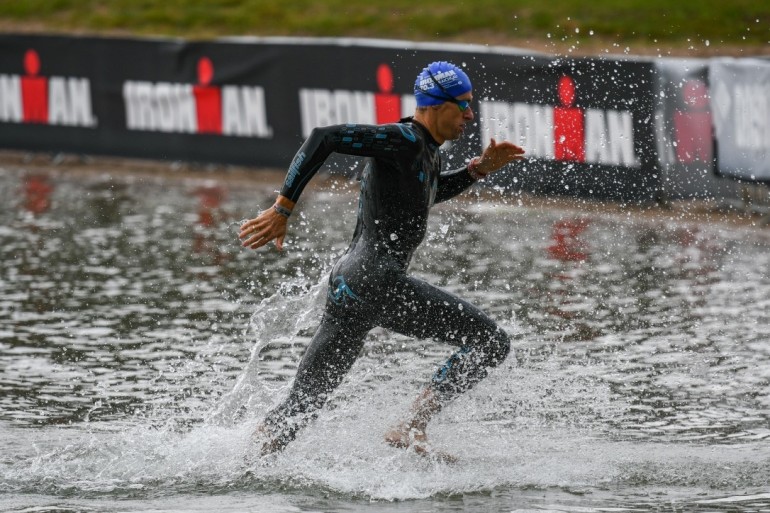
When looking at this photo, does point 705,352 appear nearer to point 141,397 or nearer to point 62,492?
point 141,397

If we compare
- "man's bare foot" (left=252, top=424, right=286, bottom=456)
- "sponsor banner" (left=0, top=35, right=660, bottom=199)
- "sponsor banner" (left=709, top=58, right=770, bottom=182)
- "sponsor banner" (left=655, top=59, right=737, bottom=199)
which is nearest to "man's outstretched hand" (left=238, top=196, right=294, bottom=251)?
"man's bare foot" (left=252, top=424, right=286, bottom=456)

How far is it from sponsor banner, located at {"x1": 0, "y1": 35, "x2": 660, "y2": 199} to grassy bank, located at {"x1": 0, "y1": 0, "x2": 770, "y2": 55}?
19.0ft

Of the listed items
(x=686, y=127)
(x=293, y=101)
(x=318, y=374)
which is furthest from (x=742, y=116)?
(x=318, y=374)

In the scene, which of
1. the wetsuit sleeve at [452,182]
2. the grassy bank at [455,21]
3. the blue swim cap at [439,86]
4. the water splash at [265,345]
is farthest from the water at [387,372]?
the grassy bank at [455,21]

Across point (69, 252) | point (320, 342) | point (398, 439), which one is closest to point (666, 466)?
point (398, 439)

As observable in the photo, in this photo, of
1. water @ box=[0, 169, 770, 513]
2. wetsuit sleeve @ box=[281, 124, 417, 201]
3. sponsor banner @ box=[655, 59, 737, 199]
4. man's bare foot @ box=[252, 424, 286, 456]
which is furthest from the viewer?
sponsor banner @ box=[655, 59, 737, 199]

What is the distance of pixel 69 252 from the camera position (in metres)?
14.0

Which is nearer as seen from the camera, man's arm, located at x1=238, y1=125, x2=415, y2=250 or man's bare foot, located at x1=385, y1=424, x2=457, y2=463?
man's arm, located at x1=238, y1=125, x2=415, y2=250

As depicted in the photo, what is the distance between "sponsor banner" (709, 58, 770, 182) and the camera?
15.5 m

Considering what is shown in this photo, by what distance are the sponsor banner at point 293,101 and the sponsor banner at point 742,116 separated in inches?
33.5

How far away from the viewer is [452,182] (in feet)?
25.2

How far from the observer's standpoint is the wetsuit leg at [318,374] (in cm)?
715

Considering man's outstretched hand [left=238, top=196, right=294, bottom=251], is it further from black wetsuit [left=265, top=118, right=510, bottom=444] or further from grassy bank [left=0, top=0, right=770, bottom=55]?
→ grassy bank [left=0, top=0, right=770, bottom=55]

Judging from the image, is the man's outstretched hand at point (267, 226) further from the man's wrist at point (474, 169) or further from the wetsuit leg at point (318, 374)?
the man's wrist at point (474, 169)
